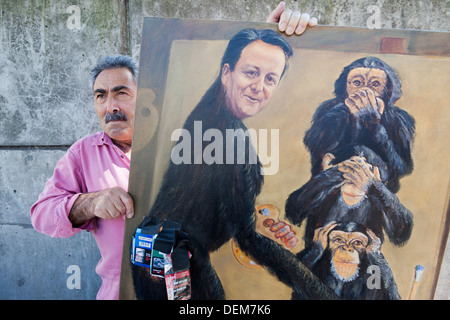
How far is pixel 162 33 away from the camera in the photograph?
1256 mm

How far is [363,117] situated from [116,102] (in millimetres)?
1055

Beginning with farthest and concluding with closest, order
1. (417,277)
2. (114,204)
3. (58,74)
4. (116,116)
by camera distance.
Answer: (58,74)
(116,116)
(417,277)
(114,204)

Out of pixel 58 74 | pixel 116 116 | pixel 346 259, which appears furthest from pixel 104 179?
pixel 58 74

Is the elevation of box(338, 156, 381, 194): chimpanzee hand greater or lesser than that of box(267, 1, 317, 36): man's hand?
lesser

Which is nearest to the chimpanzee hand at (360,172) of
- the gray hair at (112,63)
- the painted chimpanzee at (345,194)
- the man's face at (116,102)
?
the painted chimpanzee at (345,194)

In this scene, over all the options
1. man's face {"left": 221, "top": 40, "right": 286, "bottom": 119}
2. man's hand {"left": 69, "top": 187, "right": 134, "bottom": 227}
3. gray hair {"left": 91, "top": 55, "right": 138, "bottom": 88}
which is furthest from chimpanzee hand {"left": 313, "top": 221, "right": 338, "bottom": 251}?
gray hair {"left": 91, "top": 55, "right": 138, "bottom": 88}

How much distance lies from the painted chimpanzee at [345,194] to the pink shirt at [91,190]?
0.73m

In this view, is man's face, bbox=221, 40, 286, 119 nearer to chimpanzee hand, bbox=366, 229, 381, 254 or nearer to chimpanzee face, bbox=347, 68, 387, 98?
chimpanzee face, bbox=347, 68, 387, 98

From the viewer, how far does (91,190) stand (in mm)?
1440

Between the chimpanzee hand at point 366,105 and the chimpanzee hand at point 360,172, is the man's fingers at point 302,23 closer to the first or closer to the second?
the chimpanzee hand at point 366,105

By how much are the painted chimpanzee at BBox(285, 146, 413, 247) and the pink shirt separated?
2.39 ft

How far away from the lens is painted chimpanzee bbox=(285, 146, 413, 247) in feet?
4.33

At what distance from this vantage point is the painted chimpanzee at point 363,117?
132 cm

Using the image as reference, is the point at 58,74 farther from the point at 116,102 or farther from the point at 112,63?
the point at 116,102
